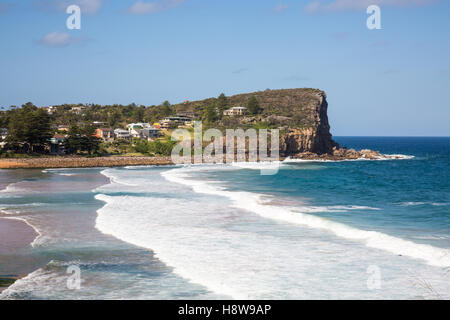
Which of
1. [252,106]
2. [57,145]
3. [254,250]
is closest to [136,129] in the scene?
[57,145]

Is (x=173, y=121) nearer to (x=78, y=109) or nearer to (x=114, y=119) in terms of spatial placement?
(x=114, y=119)

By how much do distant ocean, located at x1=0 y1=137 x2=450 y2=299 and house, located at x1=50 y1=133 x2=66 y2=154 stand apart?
45.8 meters

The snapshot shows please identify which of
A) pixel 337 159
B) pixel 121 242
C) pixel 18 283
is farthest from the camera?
pixel 337 159

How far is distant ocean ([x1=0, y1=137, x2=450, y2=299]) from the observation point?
11.1 meters

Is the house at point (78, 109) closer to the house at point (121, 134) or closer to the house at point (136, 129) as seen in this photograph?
the house at point (136, 129)

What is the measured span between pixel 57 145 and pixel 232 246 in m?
66.5

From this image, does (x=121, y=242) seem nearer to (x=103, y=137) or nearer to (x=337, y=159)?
(x=337, y=159)

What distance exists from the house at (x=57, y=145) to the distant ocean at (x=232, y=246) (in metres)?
45.8

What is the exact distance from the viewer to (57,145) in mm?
75188

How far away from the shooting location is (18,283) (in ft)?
36.6

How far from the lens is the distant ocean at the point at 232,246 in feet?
36.5

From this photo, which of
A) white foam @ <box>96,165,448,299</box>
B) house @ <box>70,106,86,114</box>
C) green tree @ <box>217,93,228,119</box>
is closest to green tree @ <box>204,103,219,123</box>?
green tree @ <box>217,93,228,119</box>
